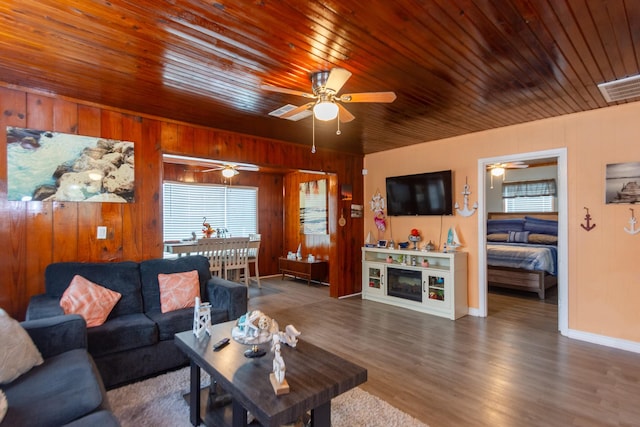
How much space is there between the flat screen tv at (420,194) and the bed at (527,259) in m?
1.76

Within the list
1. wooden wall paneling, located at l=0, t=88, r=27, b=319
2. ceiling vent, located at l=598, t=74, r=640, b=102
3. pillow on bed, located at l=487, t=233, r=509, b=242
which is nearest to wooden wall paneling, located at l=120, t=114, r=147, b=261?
wooden wall paneling, located at l=0, t=88, r=27, b=319

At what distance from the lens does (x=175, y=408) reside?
2289 millimetres

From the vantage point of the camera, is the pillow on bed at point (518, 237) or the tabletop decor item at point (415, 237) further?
the pillow on bed at point (518, 237)

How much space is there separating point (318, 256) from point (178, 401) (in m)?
4.72

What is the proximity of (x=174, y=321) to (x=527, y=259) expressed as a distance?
5.25 meters

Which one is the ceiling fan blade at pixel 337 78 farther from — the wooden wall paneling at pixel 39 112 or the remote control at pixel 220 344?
the wooden wall paneling at pixel 39 112

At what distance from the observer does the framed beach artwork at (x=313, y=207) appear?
680 cm

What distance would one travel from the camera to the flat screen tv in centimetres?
469

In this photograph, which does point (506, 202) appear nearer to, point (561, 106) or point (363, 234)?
point (363, 234)

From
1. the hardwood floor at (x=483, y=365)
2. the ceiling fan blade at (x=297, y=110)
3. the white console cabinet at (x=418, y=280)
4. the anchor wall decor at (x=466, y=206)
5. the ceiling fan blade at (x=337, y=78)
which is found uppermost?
the ceiling fan blade at (x=337, y=78)

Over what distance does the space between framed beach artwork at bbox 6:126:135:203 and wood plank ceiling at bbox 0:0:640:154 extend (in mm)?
430

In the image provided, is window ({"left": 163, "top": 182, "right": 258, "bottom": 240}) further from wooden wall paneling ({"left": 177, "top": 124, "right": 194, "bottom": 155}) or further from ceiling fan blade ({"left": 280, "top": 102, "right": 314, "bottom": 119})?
ceiling fan blade ({"left": 280, "top": 102, "right": 314, "bottom": 119})

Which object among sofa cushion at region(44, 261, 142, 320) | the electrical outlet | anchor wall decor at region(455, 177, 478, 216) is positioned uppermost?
anchor wall decor at region(455, 177, 478, 216)

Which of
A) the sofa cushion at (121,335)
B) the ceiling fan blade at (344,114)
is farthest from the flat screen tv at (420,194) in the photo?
the sofa cushion at (121,335)
